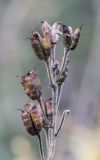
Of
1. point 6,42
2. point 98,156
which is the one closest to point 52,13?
point 6,42

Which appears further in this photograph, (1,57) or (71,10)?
(71,10)

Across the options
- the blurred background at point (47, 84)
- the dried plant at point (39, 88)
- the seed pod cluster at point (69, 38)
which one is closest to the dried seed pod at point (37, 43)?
the dried plant at point (39, 88)

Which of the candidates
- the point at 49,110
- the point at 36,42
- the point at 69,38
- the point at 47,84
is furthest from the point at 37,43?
the point at 47,84

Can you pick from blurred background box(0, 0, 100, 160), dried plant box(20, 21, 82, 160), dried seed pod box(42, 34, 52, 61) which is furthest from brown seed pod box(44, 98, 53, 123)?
blurred background box(0, 0, 100, 160)

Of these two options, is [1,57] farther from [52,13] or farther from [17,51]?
[52,13]

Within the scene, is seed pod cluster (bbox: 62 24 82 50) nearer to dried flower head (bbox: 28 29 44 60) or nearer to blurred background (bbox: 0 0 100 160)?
dried flower head (bbox: 28 29 44 60)

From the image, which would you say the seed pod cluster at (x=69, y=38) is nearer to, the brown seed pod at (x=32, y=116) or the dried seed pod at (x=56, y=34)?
the dried seed pod at (x=56, y=34)
